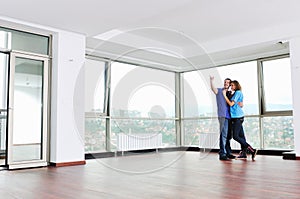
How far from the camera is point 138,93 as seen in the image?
7.63 ft

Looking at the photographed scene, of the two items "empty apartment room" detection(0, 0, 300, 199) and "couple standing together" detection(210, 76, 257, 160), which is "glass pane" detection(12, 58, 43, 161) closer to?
"empty apartment room" detection(0, 0, 300, 199)

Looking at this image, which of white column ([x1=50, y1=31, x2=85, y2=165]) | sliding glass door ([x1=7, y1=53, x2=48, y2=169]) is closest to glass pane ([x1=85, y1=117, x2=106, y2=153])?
white column ([x1=50, y1=31, x2=85, y2=165])

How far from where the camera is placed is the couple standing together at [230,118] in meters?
4.79

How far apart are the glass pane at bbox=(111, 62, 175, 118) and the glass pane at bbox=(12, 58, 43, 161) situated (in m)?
2.19

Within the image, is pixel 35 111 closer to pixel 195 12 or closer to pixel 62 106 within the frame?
pixel 62 106

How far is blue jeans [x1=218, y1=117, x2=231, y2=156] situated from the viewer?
15.7ft

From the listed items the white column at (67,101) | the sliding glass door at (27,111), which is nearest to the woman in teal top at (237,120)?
the white column at (67,101)

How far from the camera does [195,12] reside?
4820 millimetres

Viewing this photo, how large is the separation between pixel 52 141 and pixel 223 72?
4173 mm

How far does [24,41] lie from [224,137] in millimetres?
3290

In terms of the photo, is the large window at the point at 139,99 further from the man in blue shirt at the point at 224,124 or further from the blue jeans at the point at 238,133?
the blue jeans at the point at 238,133

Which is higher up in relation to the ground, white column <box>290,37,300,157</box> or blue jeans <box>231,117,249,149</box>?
white column <box>290,37,300,157</box>

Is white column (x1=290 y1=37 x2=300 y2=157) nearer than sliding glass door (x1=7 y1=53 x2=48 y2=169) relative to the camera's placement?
No

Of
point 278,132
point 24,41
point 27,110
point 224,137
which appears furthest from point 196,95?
point 278,132
